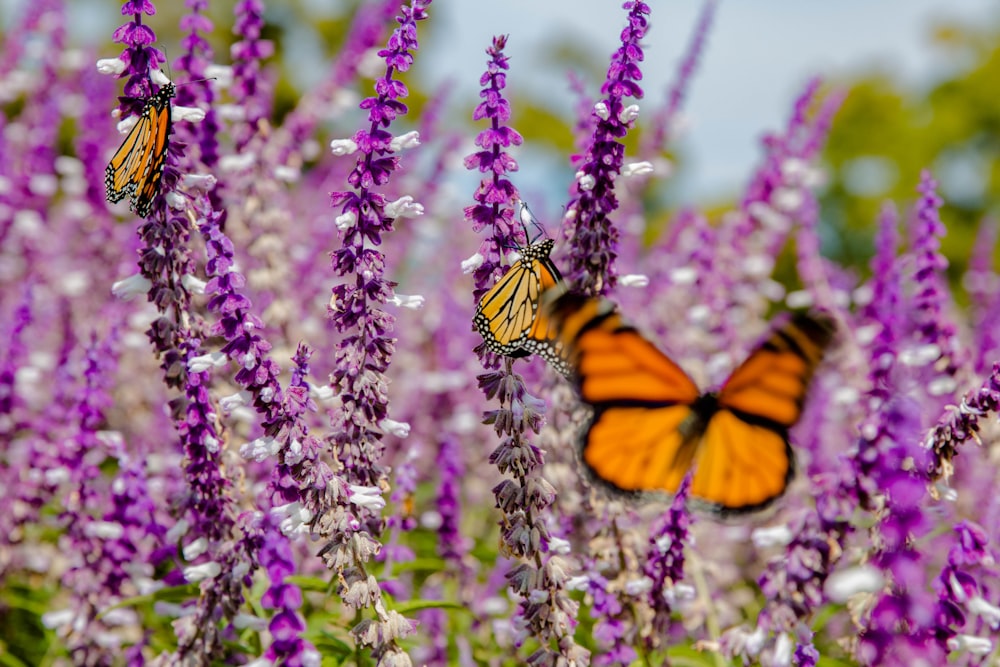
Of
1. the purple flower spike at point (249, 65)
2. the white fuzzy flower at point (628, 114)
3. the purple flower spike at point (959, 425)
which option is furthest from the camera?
the purple flower spike at point (249, 65)

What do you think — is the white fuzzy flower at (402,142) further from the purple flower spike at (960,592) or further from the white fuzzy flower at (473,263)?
the purple flower spike at (960,592)

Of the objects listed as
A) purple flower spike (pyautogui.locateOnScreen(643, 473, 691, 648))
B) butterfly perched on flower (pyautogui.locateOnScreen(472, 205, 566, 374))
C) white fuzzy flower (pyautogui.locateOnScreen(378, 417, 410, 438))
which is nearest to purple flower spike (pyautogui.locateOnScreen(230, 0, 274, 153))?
butterfly perched on flower (pyautogui.locateOnScreen(472, 205, 566, 374))

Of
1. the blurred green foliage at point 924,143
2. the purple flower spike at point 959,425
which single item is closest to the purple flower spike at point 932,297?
the purple flower spike at point 959,425

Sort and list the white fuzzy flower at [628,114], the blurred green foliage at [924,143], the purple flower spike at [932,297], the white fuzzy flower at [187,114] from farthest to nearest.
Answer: the blurred green foliage at [924,143] → the purple flower spike at [932,297] → the white fuzzy flower at [187,114] → the white fuzzy flower at [628,114]

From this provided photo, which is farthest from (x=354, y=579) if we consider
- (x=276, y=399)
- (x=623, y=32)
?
(x=623, y=32)

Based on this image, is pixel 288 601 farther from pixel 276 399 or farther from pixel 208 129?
pixel 208 129

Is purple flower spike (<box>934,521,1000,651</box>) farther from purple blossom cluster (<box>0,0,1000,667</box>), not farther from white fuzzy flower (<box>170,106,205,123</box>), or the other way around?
white fuzzy flower (<box>170,106,205,123</box>)
